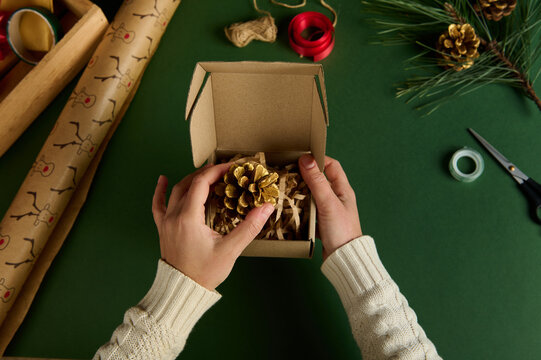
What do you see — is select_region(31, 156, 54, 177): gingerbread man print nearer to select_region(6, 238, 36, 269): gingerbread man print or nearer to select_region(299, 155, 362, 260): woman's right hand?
select_region(6, 238, 36, 269): gingerbread man print

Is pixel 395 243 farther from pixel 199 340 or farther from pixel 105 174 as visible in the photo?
pixel 105 174

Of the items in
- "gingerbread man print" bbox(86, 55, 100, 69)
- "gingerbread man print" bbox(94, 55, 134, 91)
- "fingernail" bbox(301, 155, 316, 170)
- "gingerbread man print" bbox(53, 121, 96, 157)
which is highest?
"gingerbread man print" bbox(86, 55, 100, 69)

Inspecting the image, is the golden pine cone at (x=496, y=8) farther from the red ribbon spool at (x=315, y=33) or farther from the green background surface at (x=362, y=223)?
the red ribbon spool at (x=315, y=33)

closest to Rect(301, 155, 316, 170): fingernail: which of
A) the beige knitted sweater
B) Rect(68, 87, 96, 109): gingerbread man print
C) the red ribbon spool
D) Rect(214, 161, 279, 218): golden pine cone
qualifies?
Rect(214, 161, 279, 218): golden pine cone

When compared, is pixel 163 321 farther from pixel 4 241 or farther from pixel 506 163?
pixel 506 163

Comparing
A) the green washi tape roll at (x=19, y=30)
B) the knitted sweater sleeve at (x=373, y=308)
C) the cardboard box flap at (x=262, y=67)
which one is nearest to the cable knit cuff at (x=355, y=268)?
the knitted sweater sleeve at (x=373, y=308)
